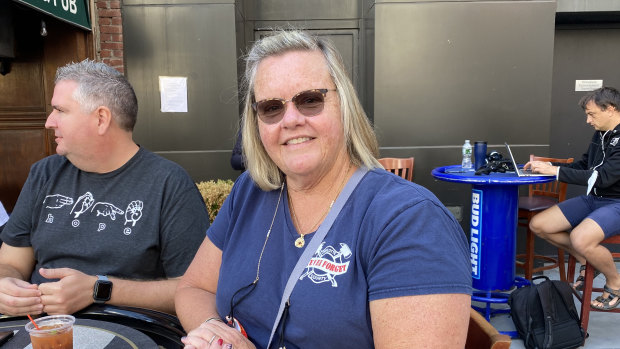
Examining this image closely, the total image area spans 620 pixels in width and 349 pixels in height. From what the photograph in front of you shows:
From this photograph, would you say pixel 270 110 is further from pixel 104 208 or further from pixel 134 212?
pixel 104 208

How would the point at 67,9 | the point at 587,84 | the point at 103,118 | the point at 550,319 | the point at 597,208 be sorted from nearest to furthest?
the point at 103,118 < the point at 550,319 < the point at 597,208 < the point at 67,9 < the point at 587,84

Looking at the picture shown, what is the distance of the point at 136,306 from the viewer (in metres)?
1.84

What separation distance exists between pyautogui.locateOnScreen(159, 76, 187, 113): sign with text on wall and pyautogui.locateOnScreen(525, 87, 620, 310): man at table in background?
11.9 feet

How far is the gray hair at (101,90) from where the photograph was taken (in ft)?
6.63

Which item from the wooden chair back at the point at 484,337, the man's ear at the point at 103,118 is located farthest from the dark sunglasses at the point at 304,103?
the man's ear at the point at 103,118

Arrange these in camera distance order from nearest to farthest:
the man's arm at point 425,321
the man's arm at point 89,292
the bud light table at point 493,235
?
1. the man's arm at point 425,321
2. the man's arm at point 89,292
3. the bud light table at point 493,235

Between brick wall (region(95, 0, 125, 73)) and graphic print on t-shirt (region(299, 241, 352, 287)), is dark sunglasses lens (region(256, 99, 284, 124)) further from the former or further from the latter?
brick wall (region(95, 0, 125, 73))

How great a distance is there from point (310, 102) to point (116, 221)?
3.66 feet

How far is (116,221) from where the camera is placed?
1.94 metres

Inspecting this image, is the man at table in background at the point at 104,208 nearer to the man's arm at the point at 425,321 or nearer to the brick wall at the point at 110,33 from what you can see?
the man's arm at the point at 425,321

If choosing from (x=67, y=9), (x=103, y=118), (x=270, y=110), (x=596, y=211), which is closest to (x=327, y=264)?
(x=270, y=110)

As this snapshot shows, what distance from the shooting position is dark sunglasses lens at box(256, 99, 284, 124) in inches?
54.9

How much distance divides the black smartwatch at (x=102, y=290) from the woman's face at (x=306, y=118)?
3.08 ft

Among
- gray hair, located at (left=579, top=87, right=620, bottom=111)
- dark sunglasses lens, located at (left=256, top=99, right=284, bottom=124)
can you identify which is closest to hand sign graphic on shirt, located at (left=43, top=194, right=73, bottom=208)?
dark sunglasses lens, located at (left=256, top=99, right=284, bottom=124)
